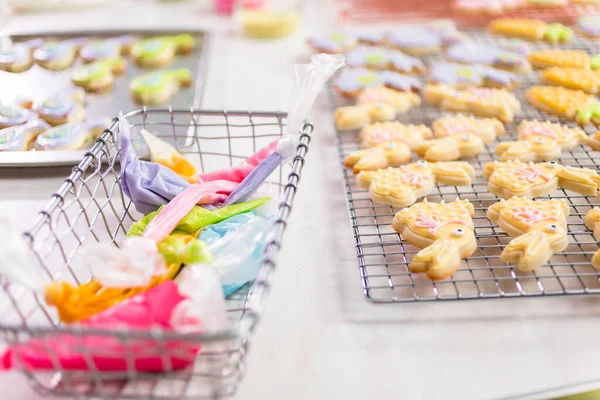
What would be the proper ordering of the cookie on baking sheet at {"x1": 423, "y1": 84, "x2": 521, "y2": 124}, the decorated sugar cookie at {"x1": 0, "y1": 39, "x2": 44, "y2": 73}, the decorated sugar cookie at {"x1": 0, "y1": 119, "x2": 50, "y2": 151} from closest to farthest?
the decorated sugar cookie at {"x1": 0, "y1": 119, "x2": 50, "y2": 151}
the cookie on baking sheet at {"x1": 423, "y1": 84, "x2": 521, "y2": 124}
the decorated sugar cookie at {"x1": 0, "y1": 39, "x2": 44, "y2": 73}

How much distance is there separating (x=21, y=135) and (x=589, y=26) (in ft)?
A: 4.48

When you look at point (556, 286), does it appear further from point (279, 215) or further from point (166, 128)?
point (166, 128)

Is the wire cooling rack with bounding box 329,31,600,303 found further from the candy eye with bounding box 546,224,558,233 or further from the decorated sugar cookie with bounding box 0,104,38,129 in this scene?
the decorated sugar cookie with bounding box 0,104,38,129

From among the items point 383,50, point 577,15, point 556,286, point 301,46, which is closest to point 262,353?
point 556,286

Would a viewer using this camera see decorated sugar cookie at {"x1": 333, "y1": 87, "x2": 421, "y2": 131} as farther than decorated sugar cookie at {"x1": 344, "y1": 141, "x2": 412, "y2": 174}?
Yes

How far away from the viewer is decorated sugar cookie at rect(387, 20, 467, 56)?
144 cm

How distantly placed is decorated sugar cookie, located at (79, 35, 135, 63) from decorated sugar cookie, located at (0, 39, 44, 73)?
119mm

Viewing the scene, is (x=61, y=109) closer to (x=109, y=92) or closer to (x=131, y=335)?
(x=109, y=92)

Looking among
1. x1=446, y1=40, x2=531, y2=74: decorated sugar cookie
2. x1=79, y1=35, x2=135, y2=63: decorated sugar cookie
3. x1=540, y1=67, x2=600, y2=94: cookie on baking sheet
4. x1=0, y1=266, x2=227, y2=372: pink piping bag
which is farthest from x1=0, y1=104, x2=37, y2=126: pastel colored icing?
x1=540, y1=67, x2=600, y2=94: cookie on baking sheet

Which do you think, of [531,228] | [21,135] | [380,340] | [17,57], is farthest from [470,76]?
[17,57]

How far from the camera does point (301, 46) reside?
161 cm

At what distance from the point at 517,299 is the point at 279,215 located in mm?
333

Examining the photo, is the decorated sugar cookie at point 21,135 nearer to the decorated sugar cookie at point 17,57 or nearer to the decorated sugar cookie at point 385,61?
the decorated sugar cookie at point 17,57

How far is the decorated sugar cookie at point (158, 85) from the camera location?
124 centimetres
